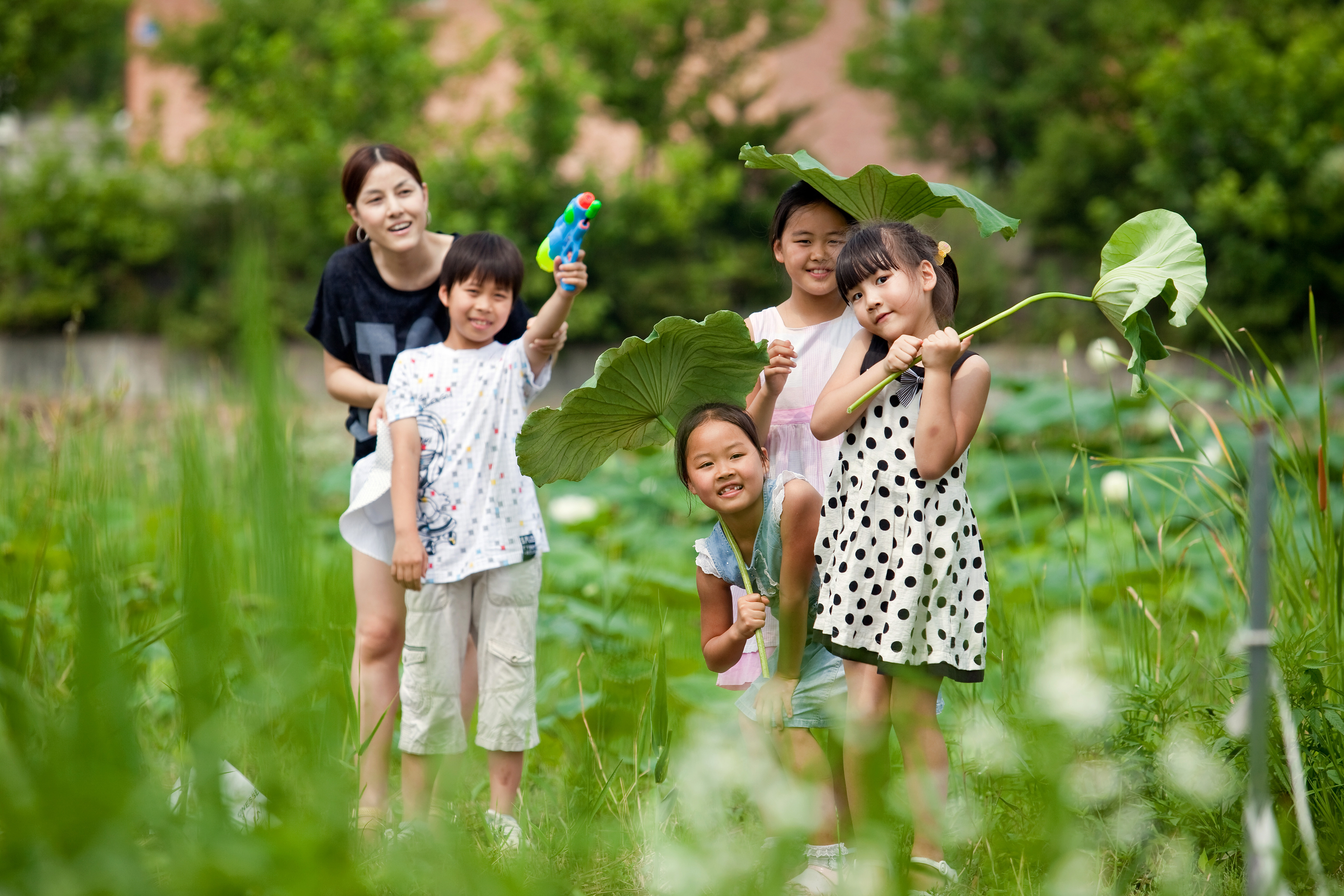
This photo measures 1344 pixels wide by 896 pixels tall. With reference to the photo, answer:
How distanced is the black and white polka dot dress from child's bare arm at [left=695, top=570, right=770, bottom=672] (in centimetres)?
15

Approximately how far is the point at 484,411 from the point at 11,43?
11310mm

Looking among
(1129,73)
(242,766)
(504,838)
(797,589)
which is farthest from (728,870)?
(1129,73)

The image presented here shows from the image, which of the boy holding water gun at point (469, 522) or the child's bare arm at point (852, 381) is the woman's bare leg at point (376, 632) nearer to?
the boy holding water gun at point (469, 522)

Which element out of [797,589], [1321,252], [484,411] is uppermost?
[1321,252]

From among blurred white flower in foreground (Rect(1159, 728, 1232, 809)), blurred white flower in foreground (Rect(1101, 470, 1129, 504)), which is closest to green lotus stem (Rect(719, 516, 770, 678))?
blurred white flower in foreground (Rect(1159, 728, 1232, 809))

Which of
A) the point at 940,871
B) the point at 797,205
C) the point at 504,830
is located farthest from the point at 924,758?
the point at 797,205

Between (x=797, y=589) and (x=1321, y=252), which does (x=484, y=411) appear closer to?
(x=797, y=589)

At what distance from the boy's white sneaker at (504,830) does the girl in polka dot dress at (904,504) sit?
564 millimetres

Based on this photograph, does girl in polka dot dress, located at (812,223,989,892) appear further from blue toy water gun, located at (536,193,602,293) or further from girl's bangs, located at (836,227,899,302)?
blue toy water gun, located at (536,193,602,293)

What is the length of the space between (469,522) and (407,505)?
13 centimetres

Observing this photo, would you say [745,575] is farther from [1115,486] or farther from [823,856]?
[1115,486]

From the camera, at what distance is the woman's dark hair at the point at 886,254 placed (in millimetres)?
1763

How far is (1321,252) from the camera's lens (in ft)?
31.5

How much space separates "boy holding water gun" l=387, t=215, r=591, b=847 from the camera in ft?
7.35
